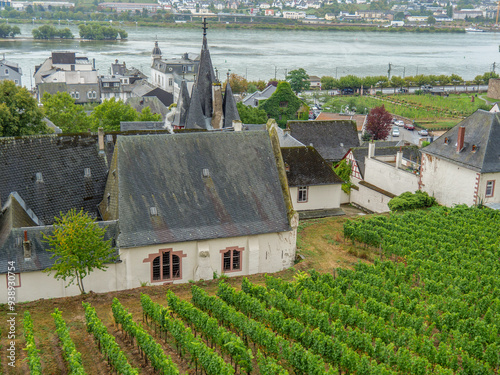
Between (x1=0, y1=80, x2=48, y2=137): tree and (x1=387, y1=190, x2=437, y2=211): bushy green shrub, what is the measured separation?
95.2ft

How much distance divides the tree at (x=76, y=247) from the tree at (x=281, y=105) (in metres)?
67.7

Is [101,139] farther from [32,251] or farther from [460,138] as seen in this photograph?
[460,138]

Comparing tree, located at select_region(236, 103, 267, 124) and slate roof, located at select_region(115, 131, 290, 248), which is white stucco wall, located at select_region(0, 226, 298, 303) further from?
tree, located at select_region(236, 103, 267, 124)

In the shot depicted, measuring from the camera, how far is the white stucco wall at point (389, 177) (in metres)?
51.7

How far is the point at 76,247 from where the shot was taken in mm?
29375

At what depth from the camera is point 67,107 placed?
217ft

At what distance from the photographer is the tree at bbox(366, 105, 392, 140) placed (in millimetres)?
82125

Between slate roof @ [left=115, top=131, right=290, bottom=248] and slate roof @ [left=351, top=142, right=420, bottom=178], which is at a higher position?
slate roof @ [left=115, top=131, right=290, bottom=248]

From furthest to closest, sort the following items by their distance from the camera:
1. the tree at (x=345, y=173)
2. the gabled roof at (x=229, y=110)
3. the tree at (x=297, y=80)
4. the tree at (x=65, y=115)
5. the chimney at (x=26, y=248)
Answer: the tree at (x=297, y=80) < the tree at (x=65, y=115) < the tree at (x=345, y=173) < the gabled roof at (x=229, y=110) < the chimney at (x=26, y=248)

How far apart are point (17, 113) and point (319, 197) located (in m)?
24.7

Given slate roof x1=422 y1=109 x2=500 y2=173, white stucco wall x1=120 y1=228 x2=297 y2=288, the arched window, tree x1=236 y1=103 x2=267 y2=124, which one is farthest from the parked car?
the arched window

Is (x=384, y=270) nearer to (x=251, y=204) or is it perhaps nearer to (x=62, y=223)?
(x=251, y=204)

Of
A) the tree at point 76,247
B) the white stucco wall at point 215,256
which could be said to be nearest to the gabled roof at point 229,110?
the white stucco wall at point 215,256

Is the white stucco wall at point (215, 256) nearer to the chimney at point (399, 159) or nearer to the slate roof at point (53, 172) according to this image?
the slate roof at point (53, 172)
